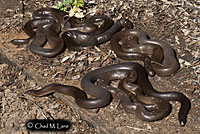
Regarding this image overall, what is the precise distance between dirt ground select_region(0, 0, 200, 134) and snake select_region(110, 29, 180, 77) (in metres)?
0.21

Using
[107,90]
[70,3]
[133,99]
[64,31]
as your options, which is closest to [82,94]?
[107,90]

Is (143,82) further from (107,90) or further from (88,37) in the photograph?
(88,37)

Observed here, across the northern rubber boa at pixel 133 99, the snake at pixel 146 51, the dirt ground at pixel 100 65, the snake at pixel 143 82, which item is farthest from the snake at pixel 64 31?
the northern rubber boa at pixel 133 99

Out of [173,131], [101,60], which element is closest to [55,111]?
[101,60]

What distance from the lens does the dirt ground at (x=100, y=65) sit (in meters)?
7.91

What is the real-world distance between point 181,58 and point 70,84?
3063mm

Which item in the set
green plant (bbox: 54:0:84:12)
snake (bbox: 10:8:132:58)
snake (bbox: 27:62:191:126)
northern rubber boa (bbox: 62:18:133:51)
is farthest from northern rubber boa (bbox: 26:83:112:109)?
green plant (bbox: 54:0:84:12)

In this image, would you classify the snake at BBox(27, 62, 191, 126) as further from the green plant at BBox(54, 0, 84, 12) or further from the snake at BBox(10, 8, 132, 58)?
the green plant at BBox(54, 0, 84, 12)

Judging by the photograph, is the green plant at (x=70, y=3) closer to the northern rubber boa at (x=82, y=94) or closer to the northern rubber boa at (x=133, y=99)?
the northern rubber boa at (x=133, y=99)

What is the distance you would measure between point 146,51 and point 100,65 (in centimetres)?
136

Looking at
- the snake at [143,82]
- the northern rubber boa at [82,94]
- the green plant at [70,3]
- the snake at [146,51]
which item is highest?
the green plant at [70,3]

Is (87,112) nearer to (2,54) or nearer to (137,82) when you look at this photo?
(137,82)

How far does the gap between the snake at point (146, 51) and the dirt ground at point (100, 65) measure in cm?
21

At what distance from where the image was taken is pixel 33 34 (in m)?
10.6
